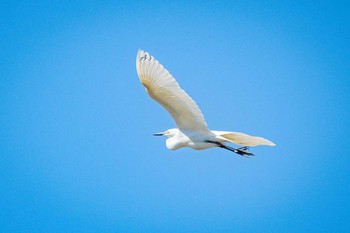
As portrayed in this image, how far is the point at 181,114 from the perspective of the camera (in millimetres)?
6469

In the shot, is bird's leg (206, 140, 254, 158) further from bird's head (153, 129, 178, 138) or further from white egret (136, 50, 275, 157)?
bird's head (153, 129, 178, 138)

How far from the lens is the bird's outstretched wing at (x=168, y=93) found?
595cm

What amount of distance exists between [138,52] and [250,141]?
1709 millimetres

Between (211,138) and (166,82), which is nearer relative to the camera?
(166,82)

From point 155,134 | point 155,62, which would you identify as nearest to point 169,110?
point 155,62

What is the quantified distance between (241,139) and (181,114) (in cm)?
77

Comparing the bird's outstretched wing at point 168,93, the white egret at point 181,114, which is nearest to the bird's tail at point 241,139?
the white egret at point 181,114

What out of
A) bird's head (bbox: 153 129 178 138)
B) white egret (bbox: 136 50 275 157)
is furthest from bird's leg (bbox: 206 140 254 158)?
bird's head (bbox: 153 129 178 138)

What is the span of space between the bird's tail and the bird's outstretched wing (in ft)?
0.72

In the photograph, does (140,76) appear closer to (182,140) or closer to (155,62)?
(155,62)

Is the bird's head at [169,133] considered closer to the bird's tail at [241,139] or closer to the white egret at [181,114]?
the white egret at [181,114]

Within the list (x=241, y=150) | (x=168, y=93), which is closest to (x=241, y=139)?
(x=241, y=150)

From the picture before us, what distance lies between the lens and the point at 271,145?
6363 millimetres

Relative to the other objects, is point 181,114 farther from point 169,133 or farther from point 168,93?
point 169,133
